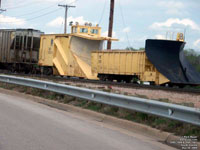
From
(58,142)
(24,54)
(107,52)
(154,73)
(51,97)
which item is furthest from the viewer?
(24,54)

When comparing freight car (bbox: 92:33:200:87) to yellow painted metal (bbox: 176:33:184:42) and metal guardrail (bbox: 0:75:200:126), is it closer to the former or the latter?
yellow painted metal (bbox: 176:33:184:42)

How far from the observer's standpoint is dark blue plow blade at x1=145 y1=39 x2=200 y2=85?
2092 cm

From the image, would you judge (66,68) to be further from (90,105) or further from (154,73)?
(90,105)

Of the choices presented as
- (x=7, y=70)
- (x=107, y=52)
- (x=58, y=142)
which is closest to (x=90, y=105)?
(x=58, y=142)

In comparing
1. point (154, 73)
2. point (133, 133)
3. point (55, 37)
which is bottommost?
point (133, 133)

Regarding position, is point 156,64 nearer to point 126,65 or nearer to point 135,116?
point 126,65

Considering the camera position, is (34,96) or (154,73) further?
(154,73)

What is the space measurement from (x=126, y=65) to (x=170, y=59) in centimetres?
317

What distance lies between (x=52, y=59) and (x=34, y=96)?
1253 centimetres

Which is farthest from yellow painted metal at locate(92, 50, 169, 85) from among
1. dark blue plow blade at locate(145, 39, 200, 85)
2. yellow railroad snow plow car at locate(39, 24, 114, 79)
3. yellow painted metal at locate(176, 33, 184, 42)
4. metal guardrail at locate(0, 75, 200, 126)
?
metal guardrail at locate(0, 75, 200, 126)

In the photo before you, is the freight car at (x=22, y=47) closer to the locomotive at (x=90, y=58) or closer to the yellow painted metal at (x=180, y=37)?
the locomotive at (x=90, y=58)

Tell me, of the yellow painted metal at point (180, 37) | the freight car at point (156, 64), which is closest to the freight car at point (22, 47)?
the freight car at point (156, 64)

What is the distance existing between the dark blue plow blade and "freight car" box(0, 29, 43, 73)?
1106 cm

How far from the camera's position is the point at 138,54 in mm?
22203
